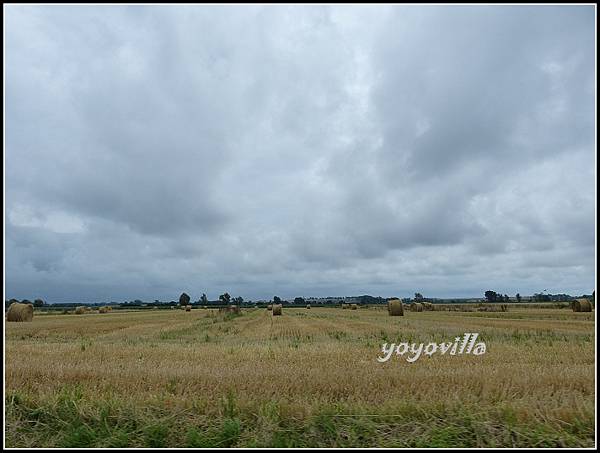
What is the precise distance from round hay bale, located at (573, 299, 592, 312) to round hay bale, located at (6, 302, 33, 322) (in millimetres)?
48003

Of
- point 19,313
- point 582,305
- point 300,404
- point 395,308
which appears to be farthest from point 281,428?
point 582,305

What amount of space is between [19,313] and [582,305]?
48.4m

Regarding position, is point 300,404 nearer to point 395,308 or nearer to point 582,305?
point 395,308

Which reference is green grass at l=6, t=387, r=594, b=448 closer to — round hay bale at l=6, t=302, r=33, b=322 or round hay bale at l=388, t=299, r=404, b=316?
round hay bale at l=6, t=302, r=33, b=322

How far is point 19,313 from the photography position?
34.9 metres

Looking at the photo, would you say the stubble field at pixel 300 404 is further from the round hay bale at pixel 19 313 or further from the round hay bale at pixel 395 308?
the round hay bale at pixel 395 308

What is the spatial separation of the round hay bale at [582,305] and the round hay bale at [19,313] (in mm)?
48003

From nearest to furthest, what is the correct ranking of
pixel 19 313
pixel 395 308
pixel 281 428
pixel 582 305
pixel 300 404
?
1. pixel 281 428
2. pixel 300 404
3. pixel 19 313
4. pixel 395 308
5. pixel 582 305

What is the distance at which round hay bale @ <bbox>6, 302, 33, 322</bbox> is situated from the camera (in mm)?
34688

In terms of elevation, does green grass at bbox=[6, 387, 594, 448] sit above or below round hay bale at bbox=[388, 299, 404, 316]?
above

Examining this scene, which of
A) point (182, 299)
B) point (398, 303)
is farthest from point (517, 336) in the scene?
Answer: point (182, 299)

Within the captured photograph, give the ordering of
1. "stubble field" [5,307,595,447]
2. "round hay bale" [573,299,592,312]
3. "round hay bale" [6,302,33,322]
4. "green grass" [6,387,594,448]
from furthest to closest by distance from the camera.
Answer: "round hay bale" [573,299,592,312] < "round hay bale" [6,302,33,322] < "stubble field" [5,307,595,447] < "green grass" [6,387,594,448]

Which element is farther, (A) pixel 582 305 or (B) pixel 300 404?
(A) pixel 582 305

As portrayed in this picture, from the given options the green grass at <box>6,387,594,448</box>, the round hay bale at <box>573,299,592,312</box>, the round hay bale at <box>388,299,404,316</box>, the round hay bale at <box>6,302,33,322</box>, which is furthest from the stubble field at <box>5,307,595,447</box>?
the round hay bale at <box>573,299,592,312</box>
